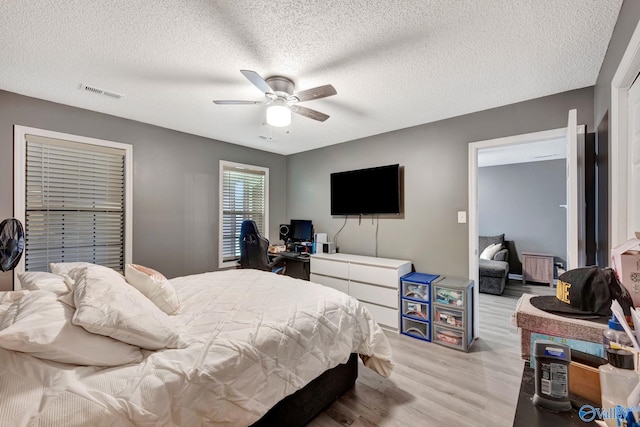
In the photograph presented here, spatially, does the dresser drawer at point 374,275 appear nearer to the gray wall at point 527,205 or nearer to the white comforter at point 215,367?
the white comforter at point 215,367

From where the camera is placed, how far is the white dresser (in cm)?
318

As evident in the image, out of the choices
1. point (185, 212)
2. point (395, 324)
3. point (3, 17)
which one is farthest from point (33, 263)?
point (395, 324)

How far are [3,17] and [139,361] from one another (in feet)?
6.93

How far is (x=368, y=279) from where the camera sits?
3.37m

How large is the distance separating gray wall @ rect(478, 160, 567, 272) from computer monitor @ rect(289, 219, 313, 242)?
170 inches

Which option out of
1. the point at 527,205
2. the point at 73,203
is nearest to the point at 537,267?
the point at 527,205

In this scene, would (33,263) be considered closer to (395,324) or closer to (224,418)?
(224,418)

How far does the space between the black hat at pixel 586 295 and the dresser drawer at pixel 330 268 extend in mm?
2352

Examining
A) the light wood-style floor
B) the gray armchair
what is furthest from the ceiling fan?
the gray armchair

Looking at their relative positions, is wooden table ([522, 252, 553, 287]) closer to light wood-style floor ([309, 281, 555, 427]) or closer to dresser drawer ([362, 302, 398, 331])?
light wood-style floor ([309, 281, 555, 427])

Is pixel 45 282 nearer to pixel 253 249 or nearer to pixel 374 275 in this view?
pixel 253 249

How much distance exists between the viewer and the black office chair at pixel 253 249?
11.4ft

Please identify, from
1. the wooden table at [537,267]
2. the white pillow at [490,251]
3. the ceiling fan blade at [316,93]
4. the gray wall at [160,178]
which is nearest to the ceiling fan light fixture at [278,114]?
the ceiling fan blade at [316,93]

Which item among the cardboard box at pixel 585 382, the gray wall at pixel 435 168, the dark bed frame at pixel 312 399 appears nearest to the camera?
the cardboard box at pixel 585 382
